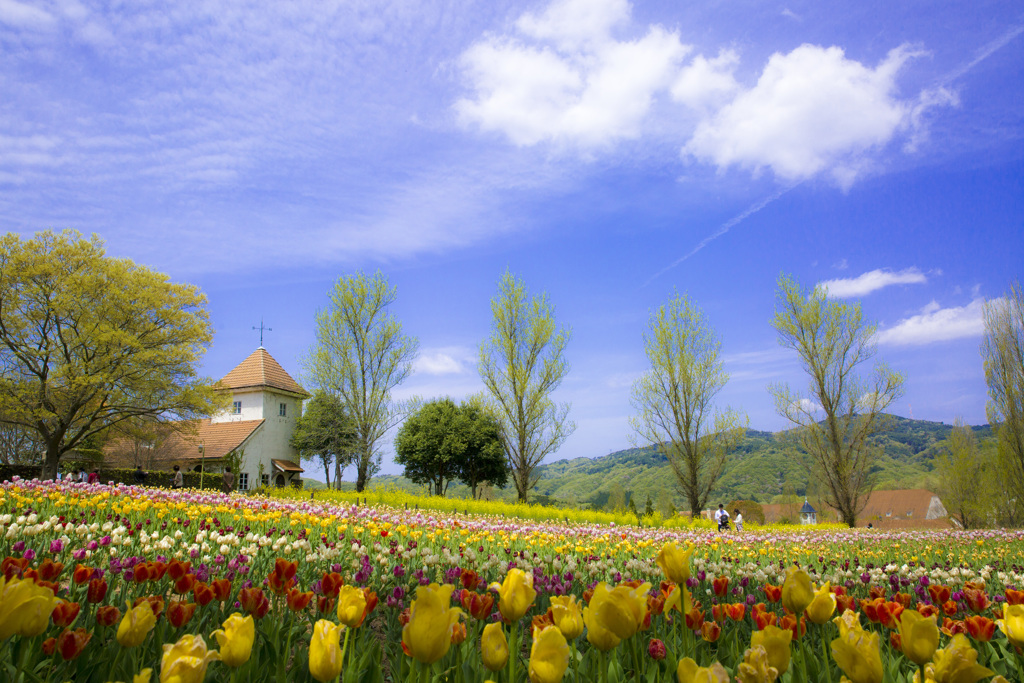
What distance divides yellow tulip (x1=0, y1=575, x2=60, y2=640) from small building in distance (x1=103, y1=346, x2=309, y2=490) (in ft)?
104

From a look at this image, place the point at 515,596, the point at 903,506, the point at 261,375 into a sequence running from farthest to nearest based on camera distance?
the point at 903,506 → the point at 261,375 → the point at 515,596

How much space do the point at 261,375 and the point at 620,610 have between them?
38.0 meters

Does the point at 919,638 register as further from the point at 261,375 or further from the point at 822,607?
the point at 261,375

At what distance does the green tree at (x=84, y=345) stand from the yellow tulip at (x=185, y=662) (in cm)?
2575

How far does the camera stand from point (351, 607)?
1.47 metres

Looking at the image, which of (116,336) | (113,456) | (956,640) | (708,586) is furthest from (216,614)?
(113,456)

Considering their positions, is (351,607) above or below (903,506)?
above

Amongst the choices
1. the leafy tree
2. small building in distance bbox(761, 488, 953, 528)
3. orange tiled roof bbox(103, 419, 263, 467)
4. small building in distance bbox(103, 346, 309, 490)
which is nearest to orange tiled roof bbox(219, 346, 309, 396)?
small building in distance bbox(103, 346, 309, 490)

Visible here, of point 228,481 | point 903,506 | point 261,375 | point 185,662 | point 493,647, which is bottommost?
point 903,506

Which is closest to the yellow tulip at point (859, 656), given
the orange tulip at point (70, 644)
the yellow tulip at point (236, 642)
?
the yellow tulip at point (236, 642)

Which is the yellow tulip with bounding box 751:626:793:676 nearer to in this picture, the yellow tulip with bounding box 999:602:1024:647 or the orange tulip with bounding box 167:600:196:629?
the yellow tulip with bounding box 999:602:1024:647

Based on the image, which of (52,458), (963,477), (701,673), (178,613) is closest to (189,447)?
(52,458)

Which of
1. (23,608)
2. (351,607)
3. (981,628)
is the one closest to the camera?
(23,608)

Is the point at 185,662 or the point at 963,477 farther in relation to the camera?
the point at 963,477
